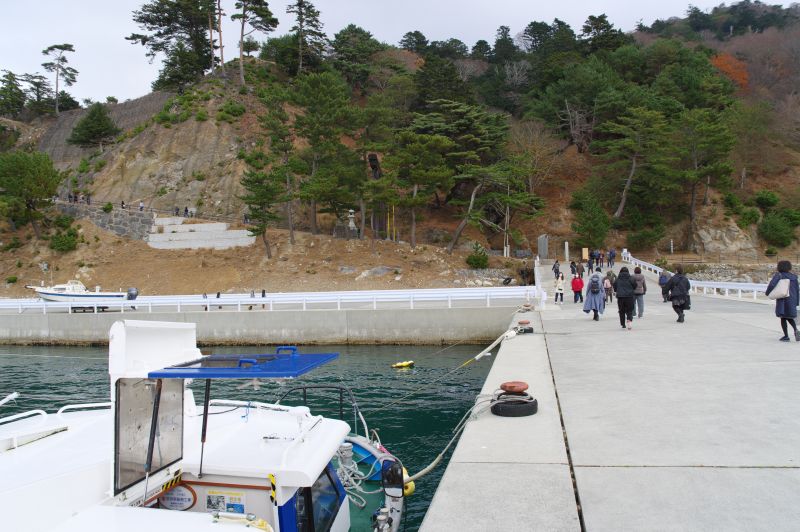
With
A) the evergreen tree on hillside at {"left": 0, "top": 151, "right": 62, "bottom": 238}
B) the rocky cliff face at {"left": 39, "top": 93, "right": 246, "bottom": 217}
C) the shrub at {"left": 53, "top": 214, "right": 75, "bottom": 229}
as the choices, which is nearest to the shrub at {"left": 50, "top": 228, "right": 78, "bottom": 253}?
the shrub at {"left": 53, "top": 214, "right": 75, "bottom": 229}

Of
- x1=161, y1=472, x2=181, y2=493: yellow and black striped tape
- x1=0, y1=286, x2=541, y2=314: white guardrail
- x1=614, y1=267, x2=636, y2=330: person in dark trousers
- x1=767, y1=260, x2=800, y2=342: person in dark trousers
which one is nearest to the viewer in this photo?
x1=161, y1=472, x2=181, y2=493: yellow and black striped tape

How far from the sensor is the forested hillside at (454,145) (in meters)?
48.3

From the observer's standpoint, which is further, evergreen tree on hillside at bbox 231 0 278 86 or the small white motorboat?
evergreen tree on hillside at bbox 231 0 278 86

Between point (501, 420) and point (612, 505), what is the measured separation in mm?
2936

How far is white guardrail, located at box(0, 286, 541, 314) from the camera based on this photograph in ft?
87.5

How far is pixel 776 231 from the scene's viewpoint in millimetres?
56812

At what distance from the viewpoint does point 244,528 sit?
4.49 m

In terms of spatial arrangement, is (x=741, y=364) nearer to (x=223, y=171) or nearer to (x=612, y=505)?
(x=612, y=505)

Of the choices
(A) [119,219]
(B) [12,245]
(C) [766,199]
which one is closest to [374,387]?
(A) [119,219]

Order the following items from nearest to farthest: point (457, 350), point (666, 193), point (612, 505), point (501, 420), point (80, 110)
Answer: point (612, 505) < point (501, 420) < point (457, 350) < point (666, 193) < point (80, 110)

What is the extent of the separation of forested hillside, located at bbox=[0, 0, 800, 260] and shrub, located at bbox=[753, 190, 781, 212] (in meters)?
0.40

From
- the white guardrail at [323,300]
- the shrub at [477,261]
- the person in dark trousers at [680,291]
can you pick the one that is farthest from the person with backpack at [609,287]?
the shrub at [477,261]

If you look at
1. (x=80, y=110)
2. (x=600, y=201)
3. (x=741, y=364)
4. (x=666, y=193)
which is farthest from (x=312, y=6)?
(x=741, y=364)

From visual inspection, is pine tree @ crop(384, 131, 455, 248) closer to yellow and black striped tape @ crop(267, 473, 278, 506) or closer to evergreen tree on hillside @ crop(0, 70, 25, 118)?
yellow and black striped tape @ crop(267, 473, 278, 506)
